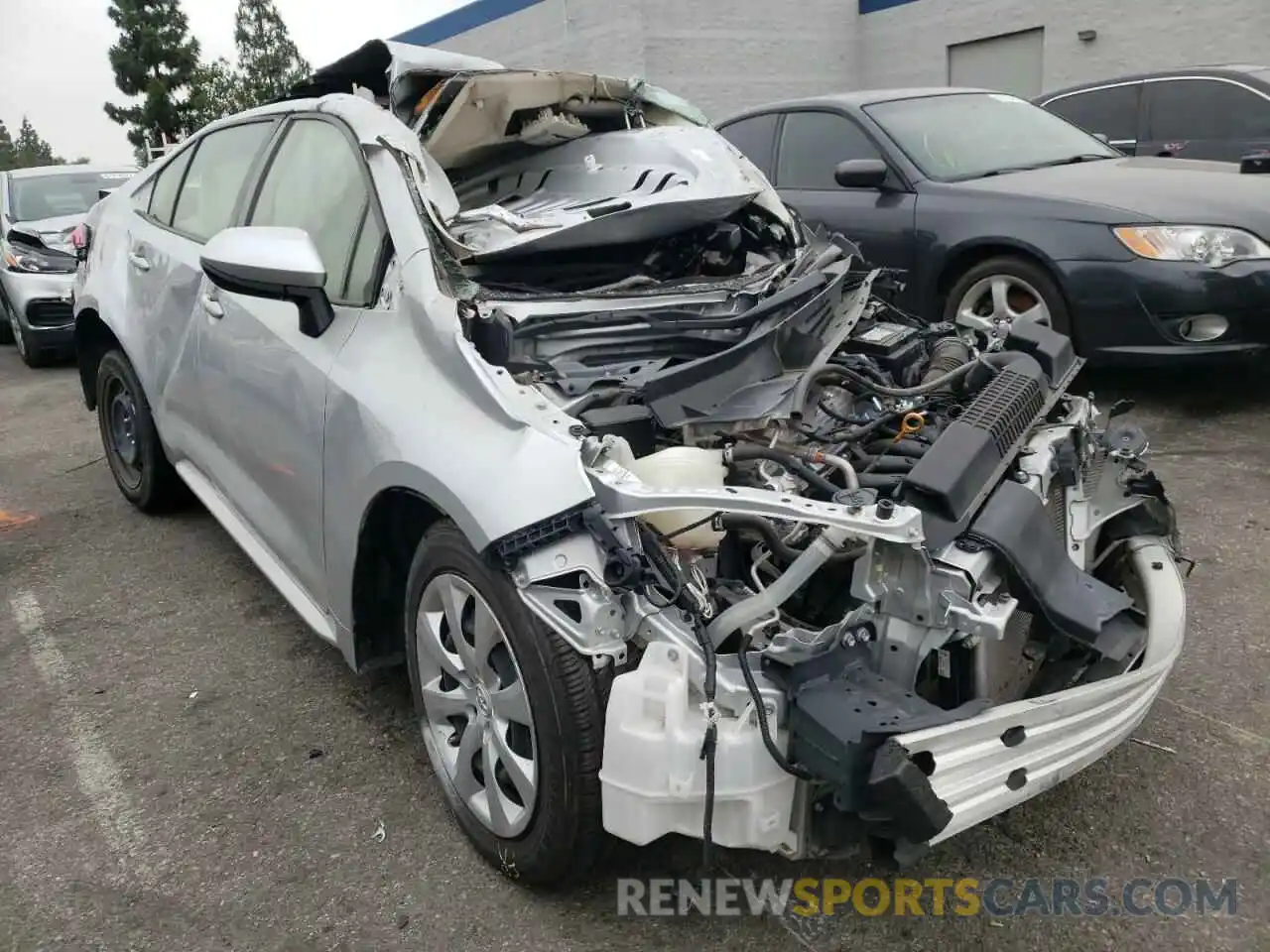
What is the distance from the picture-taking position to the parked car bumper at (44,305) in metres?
8.83

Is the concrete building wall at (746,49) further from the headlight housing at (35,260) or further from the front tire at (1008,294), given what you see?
the front tire at (1008,294)

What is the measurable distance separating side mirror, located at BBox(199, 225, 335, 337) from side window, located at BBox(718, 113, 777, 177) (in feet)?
13.8

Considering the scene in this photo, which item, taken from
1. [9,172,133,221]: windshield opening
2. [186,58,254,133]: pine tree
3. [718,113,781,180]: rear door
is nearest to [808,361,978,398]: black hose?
[718,113,781,180]: rear door

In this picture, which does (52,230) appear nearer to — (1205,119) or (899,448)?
(899,448)

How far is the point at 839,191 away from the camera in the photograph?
605 centimetres

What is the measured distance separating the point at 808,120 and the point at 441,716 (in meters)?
4.88

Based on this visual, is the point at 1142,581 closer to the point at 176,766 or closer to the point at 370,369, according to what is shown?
the point at 370,369

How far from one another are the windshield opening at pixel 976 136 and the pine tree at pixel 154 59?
3799cm

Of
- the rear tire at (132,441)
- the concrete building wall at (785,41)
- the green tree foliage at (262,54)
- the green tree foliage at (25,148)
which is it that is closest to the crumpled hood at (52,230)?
the rear tire at (132,441)

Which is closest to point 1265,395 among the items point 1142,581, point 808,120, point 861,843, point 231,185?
point 808,120

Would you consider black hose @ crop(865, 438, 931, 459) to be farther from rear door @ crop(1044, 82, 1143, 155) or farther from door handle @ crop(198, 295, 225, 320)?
rear door @ crop(1044, 82, 1143, 155)

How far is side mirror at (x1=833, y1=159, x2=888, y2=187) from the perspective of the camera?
18.1 feet

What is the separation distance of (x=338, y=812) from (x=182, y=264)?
2.18 meters

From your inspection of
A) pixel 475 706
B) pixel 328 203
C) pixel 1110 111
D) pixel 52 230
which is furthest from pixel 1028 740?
pixel 52 230
